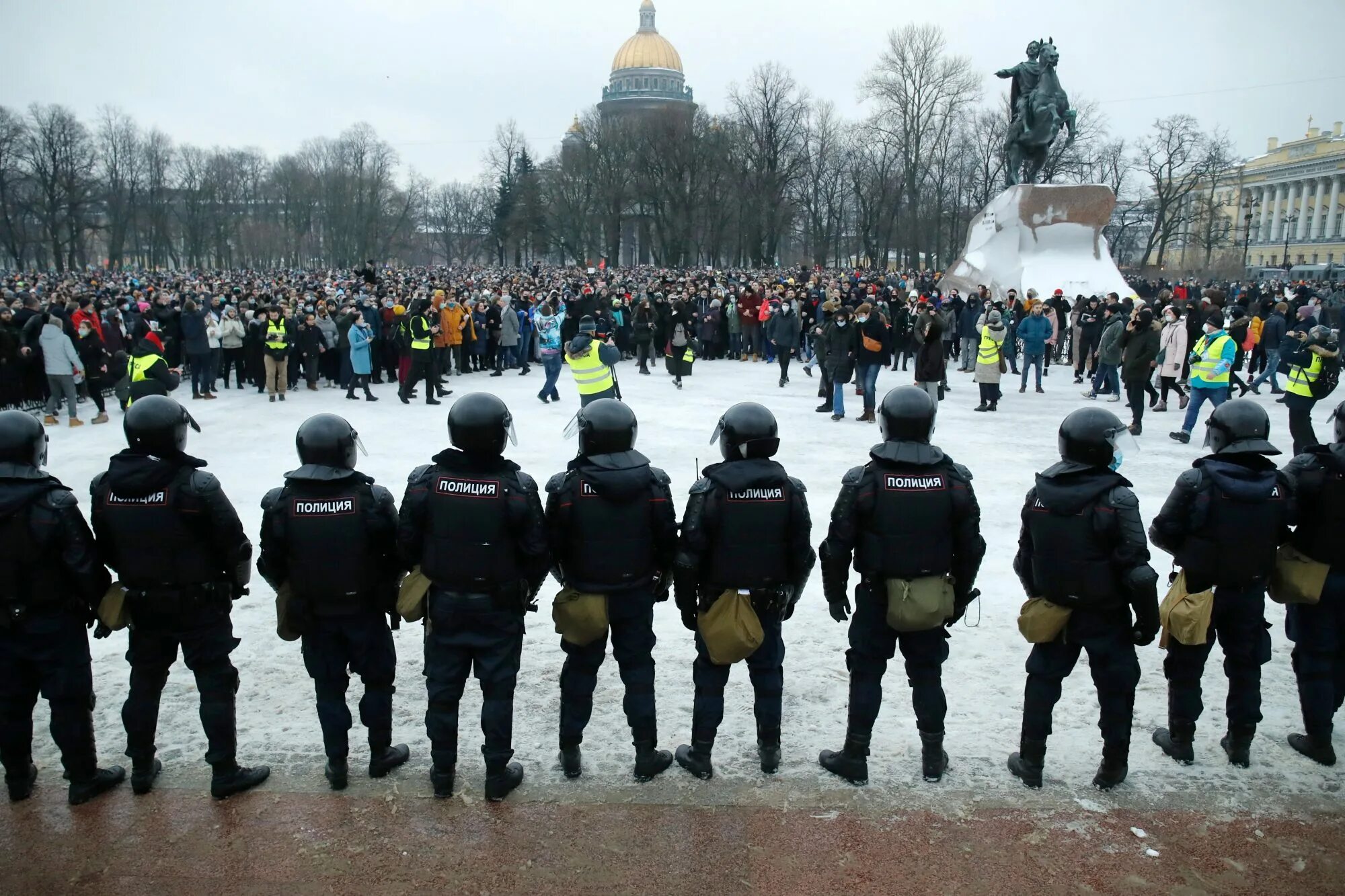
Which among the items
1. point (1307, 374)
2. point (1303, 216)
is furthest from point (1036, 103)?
point (1303, 216)

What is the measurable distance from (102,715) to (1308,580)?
5.70 meters

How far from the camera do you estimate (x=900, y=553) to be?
156 inches

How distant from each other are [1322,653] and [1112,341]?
10255 millimetres

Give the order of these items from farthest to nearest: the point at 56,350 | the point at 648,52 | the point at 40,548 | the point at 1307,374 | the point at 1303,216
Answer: the point at 648,52, the point at 1303,216, the point at 56,350, the point at 1307,374, the point at 40,548

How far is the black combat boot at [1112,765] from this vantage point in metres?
4.02

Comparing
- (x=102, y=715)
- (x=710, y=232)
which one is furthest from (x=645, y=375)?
(x=710, y=232)

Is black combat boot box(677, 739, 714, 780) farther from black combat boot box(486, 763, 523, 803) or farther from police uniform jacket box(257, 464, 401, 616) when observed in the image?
police uniform jacket box(257, 464, 401, 616)

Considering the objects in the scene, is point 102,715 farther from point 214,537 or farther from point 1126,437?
point 1126,437

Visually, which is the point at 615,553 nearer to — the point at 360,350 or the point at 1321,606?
the point at 1321,606

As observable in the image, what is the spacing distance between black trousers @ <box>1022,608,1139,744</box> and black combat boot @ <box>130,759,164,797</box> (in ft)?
12.2

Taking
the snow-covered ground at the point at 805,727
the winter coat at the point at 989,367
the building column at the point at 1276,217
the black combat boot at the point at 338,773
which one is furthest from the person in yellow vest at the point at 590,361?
the building column at the point at 1276,217

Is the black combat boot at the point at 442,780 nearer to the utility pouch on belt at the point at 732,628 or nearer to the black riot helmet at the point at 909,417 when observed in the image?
the utility pouch on belt at the point at 732,628

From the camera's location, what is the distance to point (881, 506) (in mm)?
3965

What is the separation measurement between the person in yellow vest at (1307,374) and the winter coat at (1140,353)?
1610 mm
